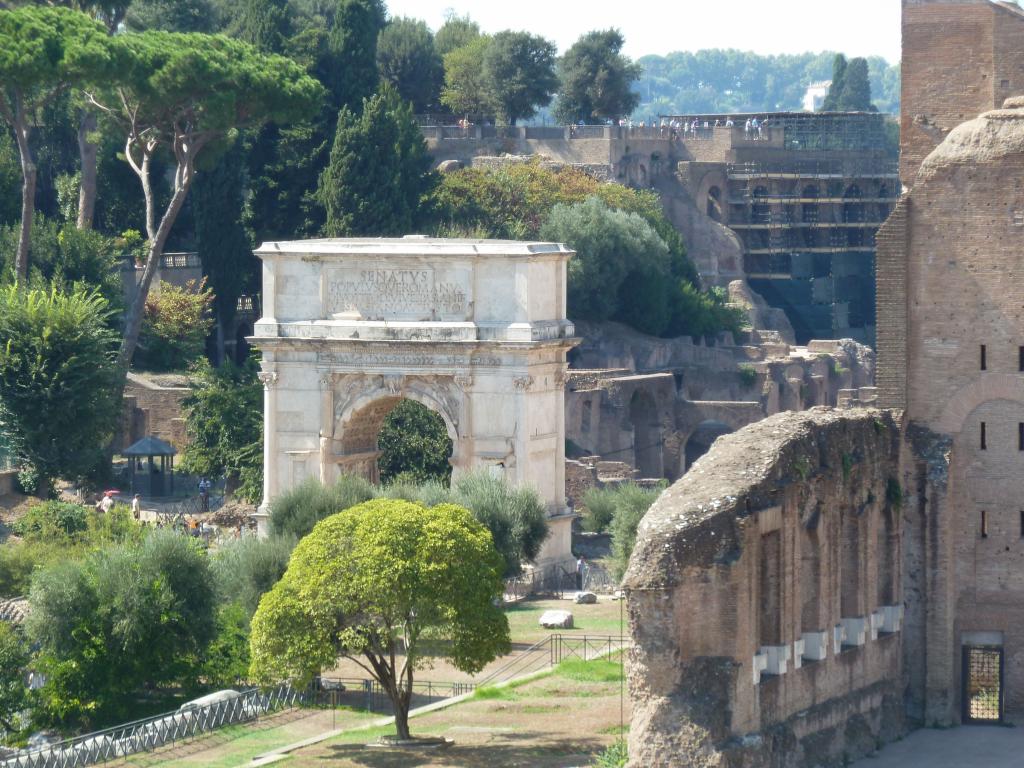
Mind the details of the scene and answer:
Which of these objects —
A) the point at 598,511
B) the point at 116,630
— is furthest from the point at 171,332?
the point at 116,630

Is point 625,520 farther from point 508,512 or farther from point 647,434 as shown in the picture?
point 647,434

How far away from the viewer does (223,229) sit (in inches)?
2817

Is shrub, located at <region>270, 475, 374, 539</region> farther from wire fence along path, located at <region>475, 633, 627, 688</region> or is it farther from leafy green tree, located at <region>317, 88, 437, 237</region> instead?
leafy green tree, located at <region>317, 88, 437, 237</region>

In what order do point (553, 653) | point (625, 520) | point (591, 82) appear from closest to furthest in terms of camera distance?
point (553, 653)
point (625, 520)
point (591, 82)

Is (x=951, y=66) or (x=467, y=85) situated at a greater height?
(x=467, y=85)

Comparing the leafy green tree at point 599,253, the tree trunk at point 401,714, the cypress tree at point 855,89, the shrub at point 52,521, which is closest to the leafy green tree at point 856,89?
the cypress tree at point 855,89

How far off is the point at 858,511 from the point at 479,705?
5.45 metres

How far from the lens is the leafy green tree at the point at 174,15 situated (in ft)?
284

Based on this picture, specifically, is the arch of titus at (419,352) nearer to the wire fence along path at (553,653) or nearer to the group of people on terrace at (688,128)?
the wire fence along path at (553,653)

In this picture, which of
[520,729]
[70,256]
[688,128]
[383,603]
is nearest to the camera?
[383,603]

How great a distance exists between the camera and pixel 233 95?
205ft

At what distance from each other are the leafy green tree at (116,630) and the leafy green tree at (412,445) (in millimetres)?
15373

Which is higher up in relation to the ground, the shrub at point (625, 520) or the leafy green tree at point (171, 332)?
the leafy green tree at point (171, 332)

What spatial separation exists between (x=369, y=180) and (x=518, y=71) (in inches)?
1262
